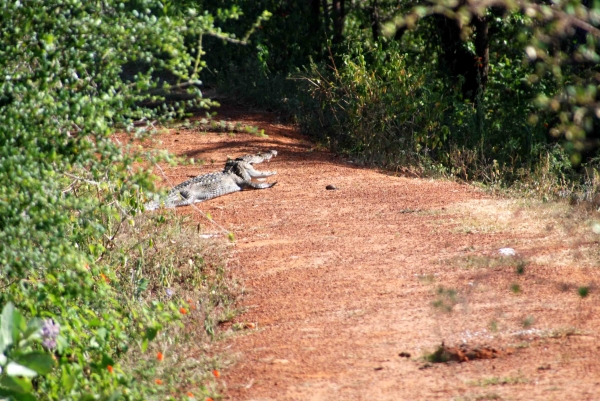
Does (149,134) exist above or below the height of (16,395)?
above

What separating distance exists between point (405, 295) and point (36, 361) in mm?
2720

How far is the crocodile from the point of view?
356 inches

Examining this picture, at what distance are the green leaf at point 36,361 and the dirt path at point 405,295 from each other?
3.55 feet

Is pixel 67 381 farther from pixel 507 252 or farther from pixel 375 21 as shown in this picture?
pixel 375 21

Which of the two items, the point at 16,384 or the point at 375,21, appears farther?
the point at 375,21

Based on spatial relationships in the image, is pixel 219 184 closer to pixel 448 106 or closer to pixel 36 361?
pixel 448 106

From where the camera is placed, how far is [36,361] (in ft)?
10.8

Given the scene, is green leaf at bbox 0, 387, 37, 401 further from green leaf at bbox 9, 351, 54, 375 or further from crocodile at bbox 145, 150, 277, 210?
crocodile at bbox 145, 150, 277, 210

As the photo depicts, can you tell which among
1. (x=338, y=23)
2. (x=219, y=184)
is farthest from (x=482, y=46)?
(x=219, y=184)

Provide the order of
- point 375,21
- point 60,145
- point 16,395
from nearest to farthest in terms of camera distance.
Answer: point 16,395 → point 60,145 → point 375,21

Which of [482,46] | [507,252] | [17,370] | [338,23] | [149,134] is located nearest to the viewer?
[17,370]

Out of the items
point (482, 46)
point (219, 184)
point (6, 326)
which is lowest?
point (219, 184)

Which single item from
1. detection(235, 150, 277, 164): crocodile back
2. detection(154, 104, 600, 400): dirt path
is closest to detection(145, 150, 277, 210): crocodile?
detection(235, 150, 277, 164): crocodile back

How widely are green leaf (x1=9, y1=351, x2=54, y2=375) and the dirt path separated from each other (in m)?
1.08
